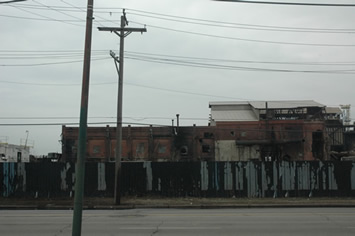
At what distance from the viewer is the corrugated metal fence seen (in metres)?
22.0

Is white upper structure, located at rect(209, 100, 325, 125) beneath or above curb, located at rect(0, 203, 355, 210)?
above

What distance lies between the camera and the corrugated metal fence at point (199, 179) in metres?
22.0

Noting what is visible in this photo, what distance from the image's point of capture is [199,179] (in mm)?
22391

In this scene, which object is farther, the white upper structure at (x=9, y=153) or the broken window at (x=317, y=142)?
the white upper structure at (x=9, y=153)

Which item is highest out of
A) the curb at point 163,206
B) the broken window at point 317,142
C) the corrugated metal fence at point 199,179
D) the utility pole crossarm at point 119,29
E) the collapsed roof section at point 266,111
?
the collapsed roof section at point 266,111

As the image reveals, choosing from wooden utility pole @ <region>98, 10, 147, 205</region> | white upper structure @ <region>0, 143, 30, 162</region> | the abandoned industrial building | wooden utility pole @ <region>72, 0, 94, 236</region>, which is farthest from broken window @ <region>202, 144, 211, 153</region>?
wooden utility pole @ <region>72, 0, 94, 236</region>

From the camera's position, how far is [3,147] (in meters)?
59.3

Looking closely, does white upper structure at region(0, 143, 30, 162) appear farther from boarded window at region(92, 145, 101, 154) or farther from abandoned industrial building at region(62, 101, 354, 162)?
boarded window at region(92, 145, 101, 154)

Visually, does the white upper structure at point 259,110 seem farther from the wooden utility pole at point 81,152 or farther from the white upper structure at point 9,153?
the wooden utility pole at point 81,152

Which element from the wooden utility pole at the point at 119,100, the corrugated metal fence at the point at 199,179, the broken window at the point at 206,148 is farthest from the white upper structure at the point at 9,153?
the wooden utility pole at the point at 119,100

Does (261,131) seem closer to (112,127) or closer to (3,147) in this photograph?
(112,127)
